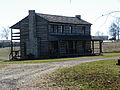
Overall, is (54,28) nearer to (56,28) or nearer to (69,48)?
(56,28)

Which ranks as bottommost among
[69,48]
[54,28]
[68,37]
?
[69,48]

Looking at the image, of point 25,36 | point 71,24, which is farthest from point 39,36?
point 71,24

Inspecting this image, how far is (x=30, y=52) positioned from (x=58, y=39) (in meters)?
5.32

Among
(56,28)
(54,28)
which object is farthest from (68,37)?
(54,28)

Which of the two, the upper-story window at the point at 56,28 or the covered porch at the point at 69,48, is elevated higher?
the upper-story window at the point at 56,28

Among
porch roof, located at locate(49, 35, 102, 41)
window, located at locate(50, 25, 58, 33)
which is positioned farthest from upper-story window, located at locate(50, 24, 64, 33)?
porch roof, located at locate(49, 35, 102, 41)

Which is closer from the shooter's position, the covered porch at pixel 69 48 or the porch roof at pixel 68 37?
the porch roof at pixel 68 37

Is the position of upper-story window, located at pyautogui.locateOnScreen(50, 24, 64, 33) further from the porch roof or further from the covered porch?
the covered porch

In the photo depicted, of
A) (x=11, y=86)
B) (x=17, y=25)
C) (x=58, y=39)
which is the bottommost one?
(x=11, y=86)

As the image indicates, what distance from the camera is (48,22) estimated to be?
38281mm

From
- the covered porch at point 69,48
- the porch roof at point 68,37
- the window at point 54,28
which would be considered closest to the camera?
the porch roof at point 68,37

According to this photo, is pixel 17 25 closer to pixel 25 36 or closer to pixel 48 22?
pixel 25 36

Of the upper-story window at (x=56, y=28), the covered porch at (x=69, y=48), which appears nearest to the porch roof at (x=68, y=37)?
the covered porch at (x=69, y=48)

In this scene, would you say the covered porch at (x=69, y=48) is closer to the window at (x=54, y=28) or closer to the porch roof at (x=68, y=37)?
the porch roof at (x=68, y=37)
